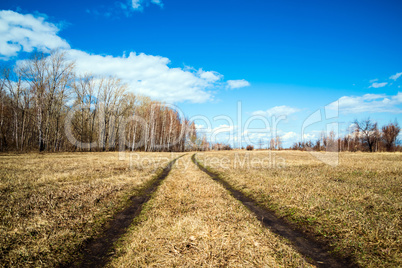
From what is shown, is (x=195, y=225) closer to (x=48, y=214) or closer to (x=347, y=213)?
(x=48, y=214)

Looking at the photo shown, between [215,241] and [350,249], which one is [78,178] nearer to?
[215,241]

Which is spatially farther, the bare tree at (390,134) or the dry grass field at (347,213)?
the bare tree at (390,134)

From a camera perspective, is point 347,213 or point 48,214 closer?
point 48,214

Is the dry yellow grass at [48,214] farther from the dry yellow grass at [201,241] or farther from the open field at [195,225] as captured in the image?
the dry yellow grass at [201,241]

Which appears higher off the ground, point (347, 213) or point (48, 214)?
point (347, 213)

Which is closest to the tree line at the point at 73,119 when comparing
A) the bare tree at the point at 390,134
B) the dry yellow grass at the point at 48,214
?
the dry yellow grass at the point at 48,214

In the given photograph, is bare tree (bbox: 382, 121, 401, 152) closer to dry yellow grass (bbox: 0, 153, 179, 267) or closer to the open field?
the open field

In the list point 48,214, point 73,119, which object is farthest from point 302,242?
point 73,119

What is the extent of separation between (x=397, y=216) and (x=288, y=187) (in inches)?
170

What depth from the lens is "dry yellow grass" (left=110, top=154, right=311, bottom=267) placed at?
3.94 meters

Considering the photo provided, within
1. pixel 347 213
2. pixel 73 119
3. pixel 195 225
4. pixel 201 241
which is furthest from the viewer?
pixel 73 119

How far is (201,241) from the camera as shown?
15.0 feet

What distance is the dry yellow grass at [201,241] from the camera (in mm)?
3938

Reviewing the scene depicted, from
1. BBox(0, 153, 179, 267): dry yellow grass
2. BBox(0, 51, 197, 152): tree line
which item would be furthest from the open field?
BBox(0, 51, 197, 152): tree line
